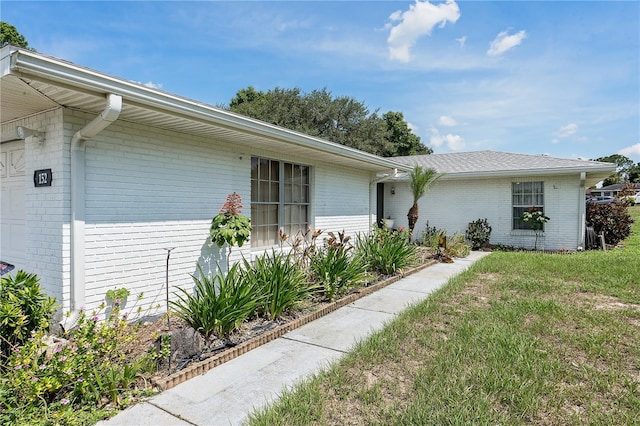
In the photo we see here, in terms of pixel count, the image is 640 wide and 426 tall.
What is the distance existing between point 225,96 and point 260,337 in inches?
1230

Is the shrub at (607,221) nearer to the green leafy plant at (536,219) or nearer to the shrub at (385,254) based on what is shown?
the green leafy plant at (536,219)

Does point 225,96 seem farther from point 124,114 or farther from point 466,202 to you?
point 124,114

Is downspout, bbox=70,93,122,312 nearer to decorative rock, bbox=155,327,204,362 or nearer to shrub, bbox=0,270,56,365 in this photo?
shrub, bbox=0,270,56,365

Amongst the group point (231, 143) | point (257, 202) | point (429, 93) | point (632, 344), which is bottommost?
point (632, 344)

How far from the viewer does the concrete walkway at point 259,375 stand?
105 inches

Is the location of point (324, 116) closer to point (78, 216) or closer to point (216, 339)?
point (78, 216)

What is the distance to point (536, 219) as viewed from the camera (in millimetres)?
11711

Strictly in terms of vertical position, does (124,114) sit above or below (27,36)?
below

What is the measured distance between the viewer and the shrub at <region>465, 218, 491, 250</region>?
499 inches

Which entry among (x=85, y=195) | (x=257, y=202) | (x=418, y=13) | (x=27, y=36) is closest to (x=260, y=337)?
(x=85, y=195)

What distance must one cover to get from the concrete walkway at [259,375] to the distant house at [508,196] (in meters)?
8.85

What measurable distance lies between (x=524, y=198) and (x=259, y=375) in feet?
40.2

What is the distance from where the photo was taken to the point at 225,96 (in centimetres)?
3164

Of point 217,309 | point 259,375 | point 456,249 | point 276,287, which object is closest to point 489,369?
point 259,375
